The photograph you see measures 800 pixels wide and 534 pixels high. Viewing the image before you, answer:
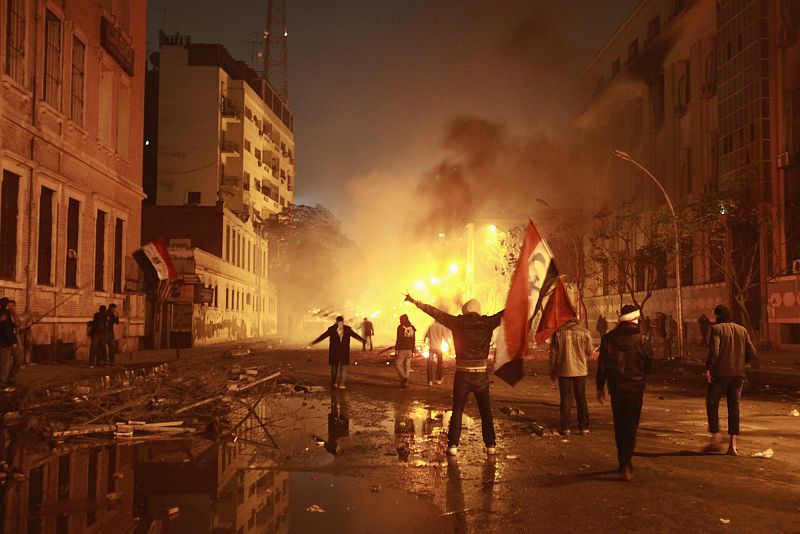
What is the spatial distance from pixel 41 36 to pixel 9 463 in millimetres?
17585

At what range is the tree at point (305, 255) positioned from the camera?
229 feet

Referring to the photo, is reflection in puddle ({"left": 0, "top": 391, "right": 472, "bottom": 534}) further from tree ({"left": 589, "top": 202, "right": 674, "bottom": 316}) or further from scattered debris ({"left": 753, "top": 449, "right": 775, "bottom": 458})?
tree ({"left": 589, "top": 202, "right": 674, "bottom": 316})

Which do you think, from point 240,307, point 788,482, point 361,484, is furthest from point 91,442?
point 240,307

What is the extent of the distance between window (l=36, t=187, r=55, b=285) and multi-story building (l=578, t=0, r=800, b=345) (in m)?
22.9

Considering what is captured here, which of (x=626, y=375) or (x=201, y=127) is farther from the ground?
(x=201, y=127)

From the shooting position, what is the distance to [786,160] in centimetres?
3303

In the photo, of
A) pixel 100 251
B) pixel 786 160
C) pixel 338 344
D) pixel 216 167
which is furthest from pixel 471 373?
pixel 216 167

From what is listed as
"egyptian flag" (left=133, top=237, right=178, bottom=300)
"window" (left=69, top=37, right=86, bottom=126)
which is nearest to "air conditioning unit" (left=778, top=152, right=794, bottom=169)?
"egyptian flag" (left=133, top=237, right=178, bottom=300)

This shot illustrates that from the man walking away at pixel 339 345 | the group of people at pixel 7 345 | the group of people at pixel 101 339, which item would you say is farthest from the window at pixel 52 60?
the man walking away at pixel 339 345

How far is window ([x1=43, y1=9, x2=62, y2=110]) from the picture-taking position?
2280 cm

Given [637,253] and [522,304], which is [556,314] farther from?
[637,253]

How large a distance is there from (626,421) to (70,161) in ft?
70.1

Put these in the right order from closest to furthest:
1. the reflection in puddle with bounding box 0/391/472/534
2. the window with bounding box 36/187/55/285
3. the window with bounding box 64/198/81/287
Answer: the reflection in puddle with bounding box 0/391/472/534
the window with bounding box 36/187/55/285
the window with bounding box 64/198/81/287

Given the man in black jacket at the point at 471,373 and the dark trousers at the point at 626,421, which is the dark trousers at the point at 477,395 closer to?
the man in black jacket at the point at 471,373
